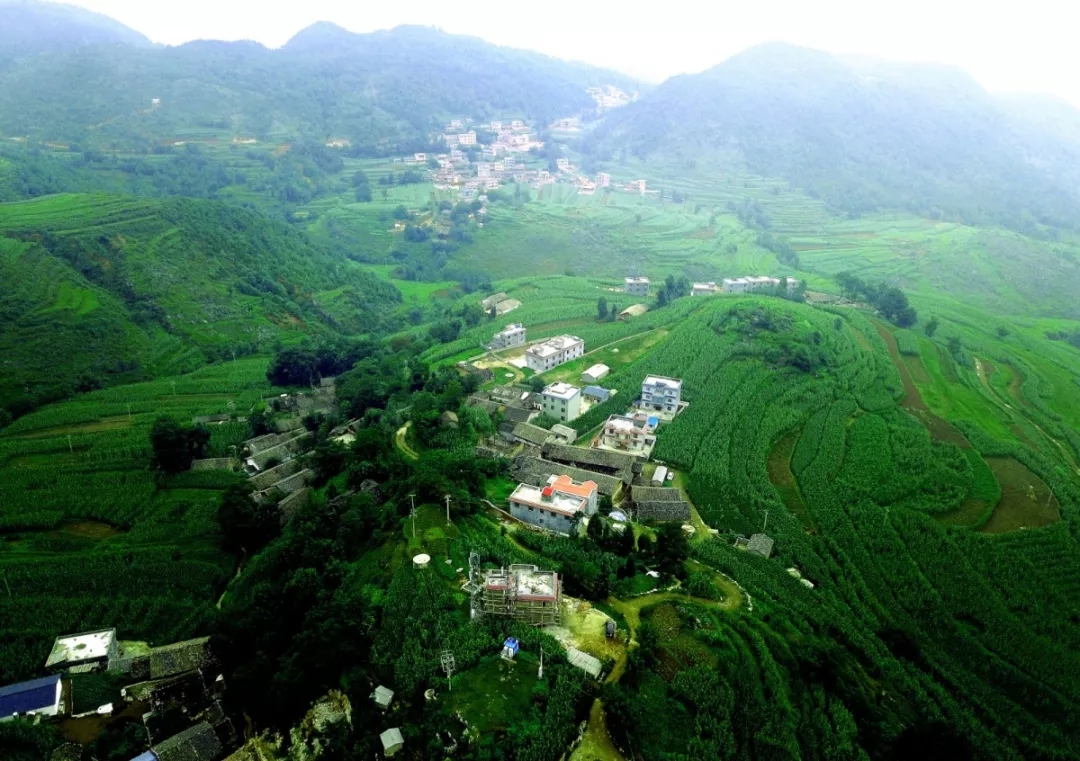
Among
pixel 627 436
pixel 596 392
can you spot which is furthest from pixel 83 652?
pixel 596 392

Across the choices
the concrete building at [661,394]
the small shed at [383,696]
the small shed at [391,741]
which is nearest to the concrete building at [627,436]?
the concrete building at [661,394]

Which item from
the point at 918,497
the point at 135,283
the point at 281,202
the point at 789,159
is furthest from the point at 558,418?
the point at 789,159

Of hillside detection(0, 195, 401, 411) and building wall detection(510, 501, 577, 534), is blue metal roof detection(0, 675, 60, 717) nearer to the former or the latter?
building wall detection(510, 501, 577, 534)

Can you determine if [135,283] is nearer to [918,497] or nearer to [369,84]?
[918,497]

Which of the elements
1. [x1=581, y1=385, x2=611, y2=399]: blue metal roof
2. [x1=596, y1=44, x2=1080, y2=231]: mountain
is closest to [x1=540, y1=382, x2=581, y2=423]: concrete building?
[x1=581, y1=385, x2=611, y2=399]: blue metal roof

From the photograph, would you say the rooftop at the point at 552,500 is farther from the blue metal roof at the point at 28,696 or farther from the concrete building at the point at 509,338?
the concrete building at the point at 509,338

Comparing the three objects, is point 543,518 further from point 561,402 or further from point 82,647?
point 82,647

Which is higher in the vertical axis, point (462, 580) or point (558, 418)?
point (462, 580)
